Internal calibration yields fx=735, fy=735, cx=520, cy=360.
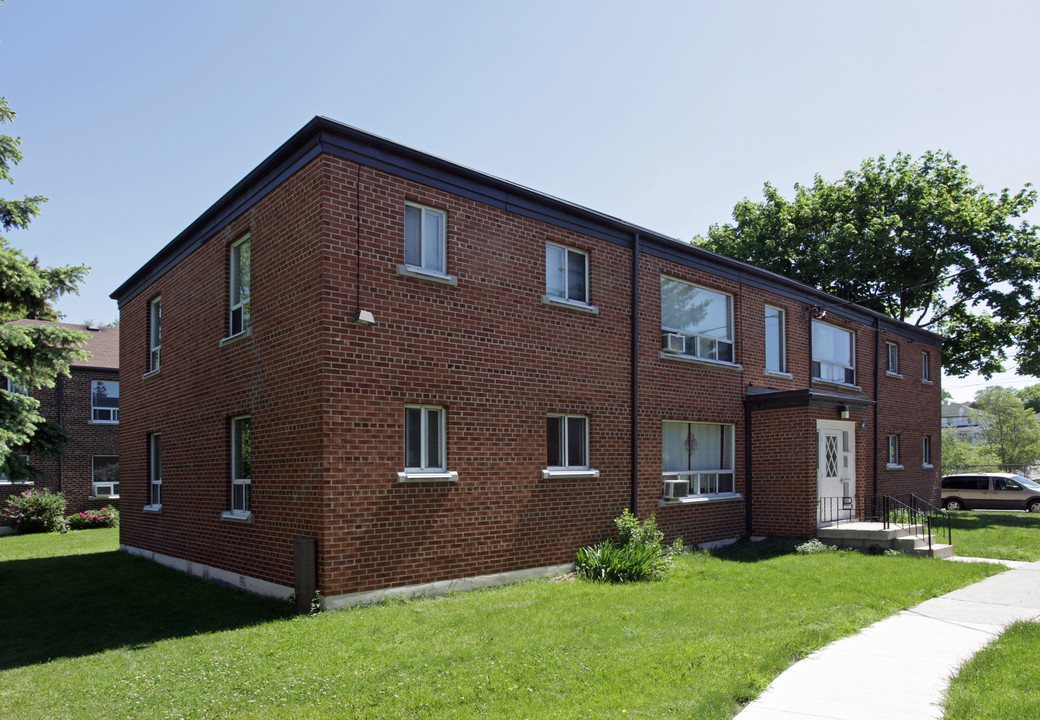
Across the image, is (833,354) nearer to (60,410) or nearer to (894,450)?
(894,450)

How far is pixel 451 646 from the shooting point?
726cm

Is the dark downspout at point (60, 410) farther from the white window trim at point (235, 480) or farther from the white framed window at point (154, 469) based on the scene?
the white window trim at point (235, 480)

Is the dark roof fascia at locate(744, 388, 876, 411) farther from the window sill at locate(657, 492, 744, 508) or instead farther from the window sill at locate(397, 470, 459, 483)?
the window sill at locate(397, 470, 459, 483)

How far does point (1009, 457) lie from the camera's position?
4953 centimetres

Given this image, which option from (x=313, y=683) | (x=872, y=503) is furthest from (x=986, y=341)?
(x=313, y=683)

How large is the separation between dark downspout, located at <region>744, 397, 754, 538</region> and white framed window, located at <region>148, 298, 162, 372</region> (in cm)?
1263

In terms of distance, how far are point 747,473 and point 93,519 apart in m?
22.0

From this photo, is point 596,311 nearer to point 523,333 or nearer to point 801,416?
point 523,333

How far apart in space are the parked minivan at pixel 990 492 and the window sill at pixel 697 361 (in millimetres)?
17312

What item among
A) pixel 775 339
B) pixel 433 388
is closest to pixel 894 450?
pixel 775 339

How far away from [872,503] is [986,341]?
14.0 metres

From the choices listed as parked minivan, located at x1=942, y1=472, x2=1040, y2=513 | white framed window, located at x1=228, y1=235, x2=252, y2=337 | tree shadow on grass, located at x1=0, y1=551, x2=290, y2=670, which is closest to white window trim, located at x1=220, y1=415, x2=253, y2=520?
tree shadow on grass, located at x1=0, y1=551, x2=290, y2=670

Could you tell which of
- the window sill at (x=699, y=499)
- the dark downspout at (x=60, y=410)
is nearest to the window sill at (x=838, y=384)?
the window sill at (x=699, y=499)

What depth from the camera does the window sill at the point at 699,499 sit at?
13.7 m
